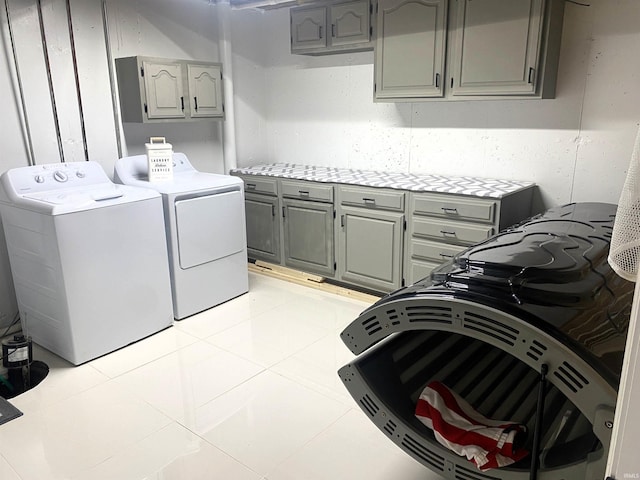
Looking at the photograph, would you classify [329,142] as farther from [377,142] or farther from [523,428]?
[523,428]

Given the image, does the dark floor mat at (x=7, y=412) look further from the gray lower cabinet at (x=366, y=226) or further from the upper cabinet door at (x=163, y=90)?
the gray lower cabinet at (x=366, y=226)

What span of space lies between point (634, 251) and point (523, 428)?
1.00 metres

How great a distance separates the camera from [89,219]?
112 inches

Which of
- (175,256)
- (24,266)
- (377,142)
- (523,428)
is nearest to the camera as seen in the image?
(523,428)

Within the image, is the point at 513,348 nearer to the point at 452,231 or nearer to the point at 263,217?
the point at 452,231

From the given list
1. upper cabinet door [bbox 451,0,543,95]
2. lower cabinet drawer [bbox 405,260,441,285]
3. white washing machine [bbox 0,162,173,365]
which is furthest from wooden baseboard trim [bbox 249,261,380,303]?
upper cabinet door [bbox 451,0,543,95]

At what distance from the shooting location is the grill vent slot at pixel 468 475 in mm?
1406

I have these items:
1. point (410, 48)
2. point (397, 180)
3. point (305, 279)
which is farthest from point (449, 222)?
point (305, 279)

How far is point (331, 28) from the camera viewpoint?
12.7 feet

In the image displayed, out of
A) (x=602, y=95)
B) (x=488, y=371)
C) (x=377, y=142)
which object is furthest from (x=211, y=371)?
(x=602, y=95)

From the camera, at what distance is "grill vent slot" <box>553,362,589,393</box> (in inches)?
44.2

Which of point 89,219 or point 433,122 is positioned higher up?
point 433,122

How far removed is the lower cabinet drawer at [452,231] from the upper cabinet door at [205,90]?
2001 mm

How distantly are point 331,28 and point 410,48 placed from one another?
2.59 ft
